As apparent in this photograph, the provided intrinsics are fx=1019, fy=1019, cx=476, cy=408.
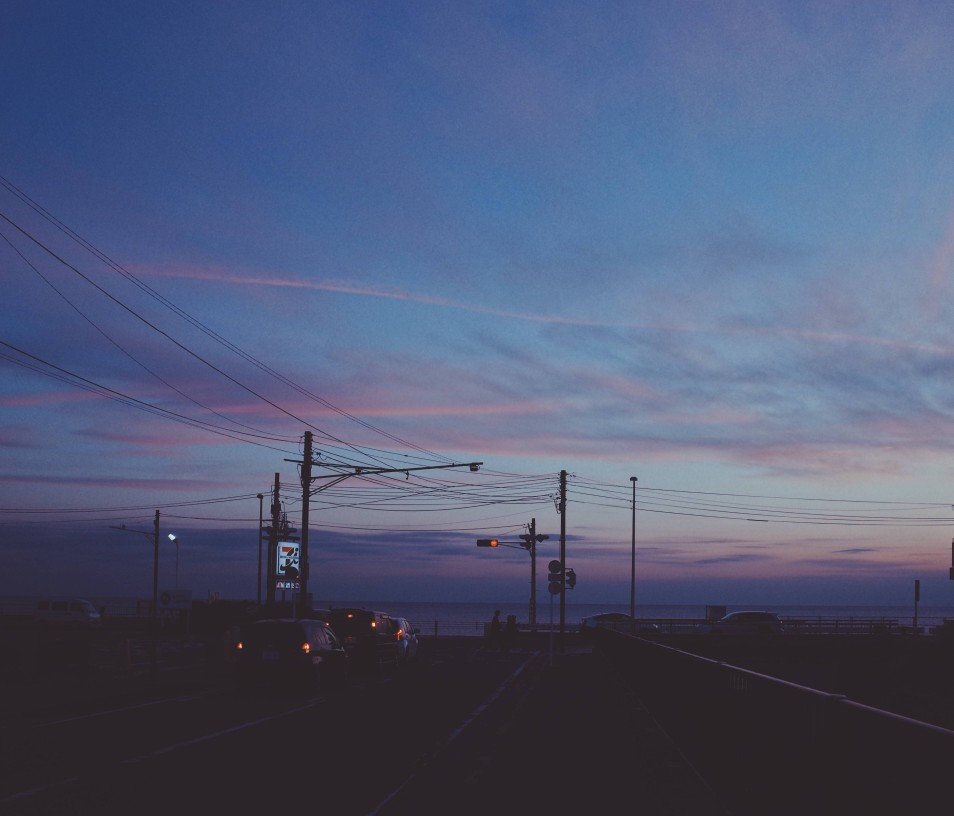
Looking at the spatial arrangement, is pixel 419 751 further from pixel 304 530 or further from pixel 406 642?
pixel 304 530

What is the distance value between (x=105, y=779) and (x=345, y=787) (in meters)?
2.66

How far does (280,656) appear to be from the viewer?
23.1 meters

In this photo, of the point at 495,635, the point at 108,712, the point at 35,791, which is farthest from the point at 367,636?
the point at 35,791

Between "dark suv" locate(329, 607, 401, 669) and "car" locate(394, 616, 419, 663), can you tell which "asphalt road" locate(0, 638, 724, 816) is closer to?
"dark suv" locate(329, 607, 401, 669)

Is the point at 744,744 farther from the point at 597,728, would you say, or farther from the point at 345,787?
the point at 597,728

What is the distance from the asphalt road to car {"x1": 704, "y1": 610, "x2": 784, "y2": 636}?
40720mm

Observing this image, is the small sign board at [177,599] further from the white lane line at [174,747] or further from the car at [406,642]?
the white lane line at [174,747]

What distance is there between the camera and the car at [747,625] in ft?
205

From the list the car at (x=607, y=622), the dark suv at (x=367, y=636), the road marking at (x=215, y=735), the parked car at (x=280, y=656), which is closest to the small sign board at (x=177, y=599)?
the dark suv at (x=367, y=636)

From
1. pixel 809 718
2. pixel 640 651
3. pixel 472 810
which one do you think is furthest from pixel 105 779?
pixel 640 651

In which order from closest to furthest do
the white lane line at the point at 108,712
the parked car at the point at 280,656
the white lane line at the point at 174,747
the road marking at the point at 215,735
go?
the white lane line at the point at 174,747 < the road marking at the point at 215,735 < the white lane line at the point at 108,712 < the parked car at the point at 280,656

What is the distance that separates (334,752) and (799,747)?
7.14 metres

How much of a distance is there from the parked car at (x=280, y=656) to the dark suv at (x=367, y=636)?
7.72 meters

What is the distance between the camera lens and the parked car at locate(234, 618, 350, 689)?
75.6 ft
